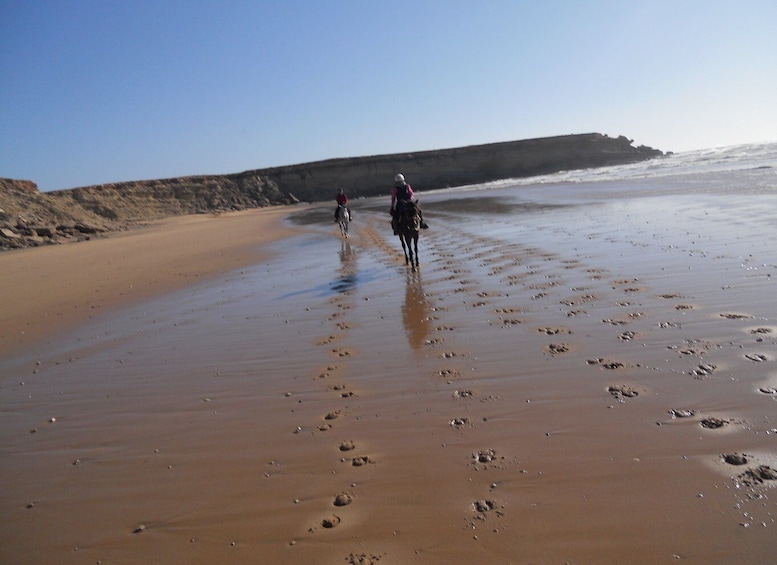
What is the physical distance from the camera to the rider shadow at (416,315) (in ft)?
18.3

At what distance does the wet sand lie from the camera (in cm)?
248

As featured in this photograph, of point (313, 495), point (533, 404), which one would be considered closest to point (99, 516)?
point (313, 495)

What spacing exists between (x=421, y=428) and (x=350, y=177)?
66.8m

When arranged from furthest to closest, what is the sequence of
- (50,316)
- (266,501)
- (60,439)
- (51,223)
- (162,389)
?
(51,223)
(50,316)
(162,389)
(60,439)
(266,501)

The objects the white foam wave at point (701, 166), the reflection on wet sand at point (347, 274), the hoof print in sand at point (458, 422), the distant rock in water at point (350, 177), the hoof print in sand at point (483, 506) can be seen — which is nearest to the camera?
the hoof print in sand at point (483, 506)

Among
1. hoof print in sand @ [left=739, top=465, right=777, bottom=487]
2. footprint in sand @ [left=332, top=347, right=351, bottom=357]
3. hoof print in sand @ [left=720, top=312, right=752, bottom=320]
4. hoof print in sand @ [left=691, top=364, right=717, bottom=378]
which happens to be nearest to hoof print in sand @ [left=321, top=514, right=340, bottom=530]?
hoof print in sand @ [left=739, top=465, right=777, bottom=487]

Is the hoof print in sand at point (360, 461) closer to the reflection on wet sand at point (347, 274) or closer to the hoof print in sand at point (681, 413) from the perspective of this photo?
the hoof print in sand at point (681, 413)

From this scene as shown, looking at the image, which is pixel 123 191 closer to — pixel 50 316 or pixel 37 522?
pixel 50 316

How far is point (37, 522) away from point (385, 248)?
11.6 m

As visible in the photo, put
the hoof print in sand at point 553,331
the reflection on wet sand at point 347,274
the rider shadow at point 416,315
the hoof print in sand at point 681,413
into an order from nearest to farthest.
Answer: the hoof print in sand at point 681,413, the hoof print in sand at point 553,331, the rider shadow at point 416,315, the reflection on wet sand at point 347,274

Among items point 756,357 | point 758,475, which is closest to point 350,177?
point 756,357

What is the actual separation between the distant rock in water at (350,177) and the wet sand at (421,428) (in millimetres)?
46393

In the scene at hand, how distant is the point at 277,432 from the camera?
373 centimetres

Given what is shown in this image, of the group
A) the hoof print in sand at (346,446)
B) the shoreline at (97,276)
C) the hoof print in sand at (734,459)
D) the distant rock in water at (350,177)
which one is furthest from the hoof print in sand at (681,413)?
the distant rock in water at (350,177)
